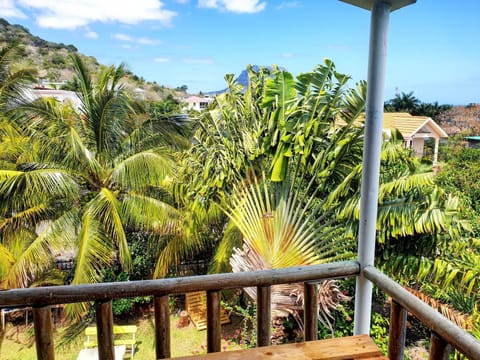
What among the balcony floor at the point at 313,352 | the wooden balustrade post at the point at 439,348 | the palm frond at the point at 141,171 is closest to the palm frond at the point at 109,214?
the palm frond at the point at 141,171

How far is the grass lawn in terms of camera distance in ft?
19.1

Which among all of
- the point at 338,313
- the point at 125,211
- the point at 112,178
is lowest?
the point at 338,313

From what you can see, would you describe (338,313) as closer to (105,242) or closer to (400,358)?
(105,242)

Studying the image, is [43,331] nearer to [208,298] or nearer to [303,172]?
[208,298]

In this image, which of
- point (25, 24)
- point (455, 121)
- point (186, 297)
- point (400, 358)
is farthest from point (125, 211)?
point (25, 24)

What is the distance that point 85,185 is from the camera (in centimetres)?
599

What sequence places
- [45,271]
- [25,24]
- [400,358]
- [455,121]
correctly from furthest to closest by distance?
1. [25,24]
2. [455,121]
3. [45,271]
4. [400,358]

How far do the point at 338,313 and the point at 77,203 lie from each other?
14.9 ft

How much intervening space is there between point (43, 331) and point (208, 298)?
0.58 metres

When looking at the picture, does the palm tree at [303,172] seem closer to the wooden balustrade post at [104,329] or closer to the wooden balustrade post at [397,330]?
the wooden balustrade post at [397,330]

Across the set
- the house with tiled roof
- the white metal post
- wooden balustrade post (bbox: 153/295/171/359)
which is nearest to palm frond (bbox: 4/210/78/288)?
wooden balustrade post (bbox: 153/295/171/359)

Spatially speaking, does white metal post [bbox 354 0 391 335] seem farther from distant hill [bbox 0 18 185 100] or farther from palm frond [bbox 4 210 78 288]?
distant hill [bbox 0 18 185 100]

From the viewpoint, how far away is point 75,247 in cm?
572

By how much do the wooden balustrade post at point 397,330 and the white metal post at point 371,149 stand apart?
0.50 feet
